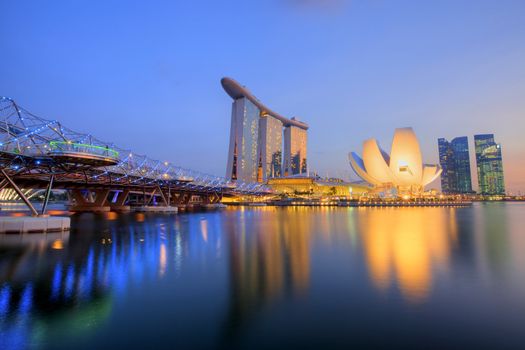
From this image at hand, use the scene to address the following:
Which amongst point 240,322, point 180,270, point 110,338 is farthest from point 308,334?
point 180,270

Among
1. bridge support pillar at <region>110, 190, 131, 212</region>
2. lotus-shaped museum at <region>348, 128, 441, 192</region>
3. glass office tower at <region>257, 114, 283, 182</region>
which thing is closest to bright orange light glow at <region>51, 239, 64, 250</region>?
bridge support pillar at <region>110, 190, 131, 212</region>

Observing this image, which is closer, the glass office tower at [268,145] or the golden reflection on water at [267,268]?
the golden reflection on water at [267,268]

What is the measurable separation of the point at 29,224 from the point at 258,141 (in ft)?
372

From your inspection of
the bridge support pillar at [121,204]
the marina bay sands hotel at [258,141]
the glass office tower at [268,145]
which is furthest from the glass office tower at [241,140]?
the bridge support pillar at [121,204]

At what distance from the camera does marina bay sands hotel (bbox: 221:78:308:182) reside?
360ft

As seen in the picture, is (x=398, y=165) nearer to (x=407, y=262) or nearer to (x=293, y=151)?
(x=407, y=262)

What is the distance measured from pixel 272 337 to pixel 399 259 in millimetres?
7067

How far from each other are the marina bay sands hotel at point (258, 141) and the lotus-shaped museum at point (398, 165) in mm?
42888

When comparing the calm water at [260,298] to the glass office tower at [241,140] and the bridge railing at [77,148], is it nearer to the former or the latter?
the bridge railing at [77,148]

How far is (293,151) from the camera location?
147625 millimetres

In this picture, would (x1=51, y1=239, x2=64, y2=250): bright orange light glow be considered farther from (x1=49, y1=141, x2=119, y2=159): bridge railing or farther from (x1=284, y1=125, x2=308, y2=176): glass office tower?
(x1=284, y1=125, x2=308, y2=176): glass office tower

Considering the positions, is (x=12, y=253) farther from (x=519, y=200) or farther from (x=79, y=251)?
(x=519, y=200)

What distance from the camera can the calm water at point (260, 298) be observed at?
4375 mm

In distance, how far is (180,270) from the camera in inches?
335
